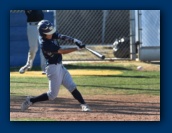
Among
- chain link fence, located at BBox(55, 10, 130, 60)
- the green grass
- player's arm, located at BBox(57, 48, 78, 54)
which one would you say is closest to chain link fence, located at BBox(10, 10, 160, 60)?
chain link fence, located at BBox(55, 10, 130, 60)

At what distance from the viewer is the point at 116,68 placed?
12227 mm

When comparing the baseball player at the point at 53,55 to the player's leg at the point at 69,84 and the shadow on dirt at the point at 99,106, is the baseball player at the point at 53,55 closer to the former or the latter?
the player's leg at the point at 69,84

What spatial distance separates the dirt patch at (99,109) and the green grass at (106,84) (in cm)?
46

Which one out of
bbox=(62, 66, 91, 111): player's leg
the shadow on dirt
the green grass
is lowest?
the shadow on dirt

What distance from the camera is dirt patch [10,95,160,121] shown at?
7043 millimetres

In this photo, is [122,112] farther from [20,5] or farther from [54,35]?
[20,5]

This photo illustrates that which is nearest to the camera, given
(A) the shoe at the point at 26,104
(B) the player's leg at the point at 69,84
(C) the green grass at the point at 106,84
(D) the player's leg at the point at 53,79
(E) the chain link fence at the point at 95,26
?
(D) the player's leg at the point at 53,79

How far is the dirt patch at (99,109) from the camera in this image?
23.1 ft

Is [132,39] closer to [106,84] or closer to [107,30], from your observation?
[107,30]

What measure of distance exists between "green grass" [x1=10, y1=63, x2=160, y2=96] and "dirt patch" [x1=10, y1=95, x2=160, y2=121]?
46 centimetres

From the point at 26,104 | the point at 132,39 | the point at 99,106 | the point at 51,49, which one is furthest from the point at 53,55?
the point at 132,39

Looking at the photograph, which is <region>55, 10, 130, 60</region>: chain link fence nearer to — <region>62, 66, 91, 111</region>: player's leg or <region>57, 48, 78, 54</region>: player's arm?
<region>62, 66, 91, 111</region>: player's leg

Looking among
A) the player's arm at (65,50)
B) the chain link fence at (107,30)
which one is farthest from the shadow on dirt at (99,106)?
the chain link fence at (107,30)

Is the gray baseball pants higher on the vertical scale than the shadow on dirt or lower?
higher
